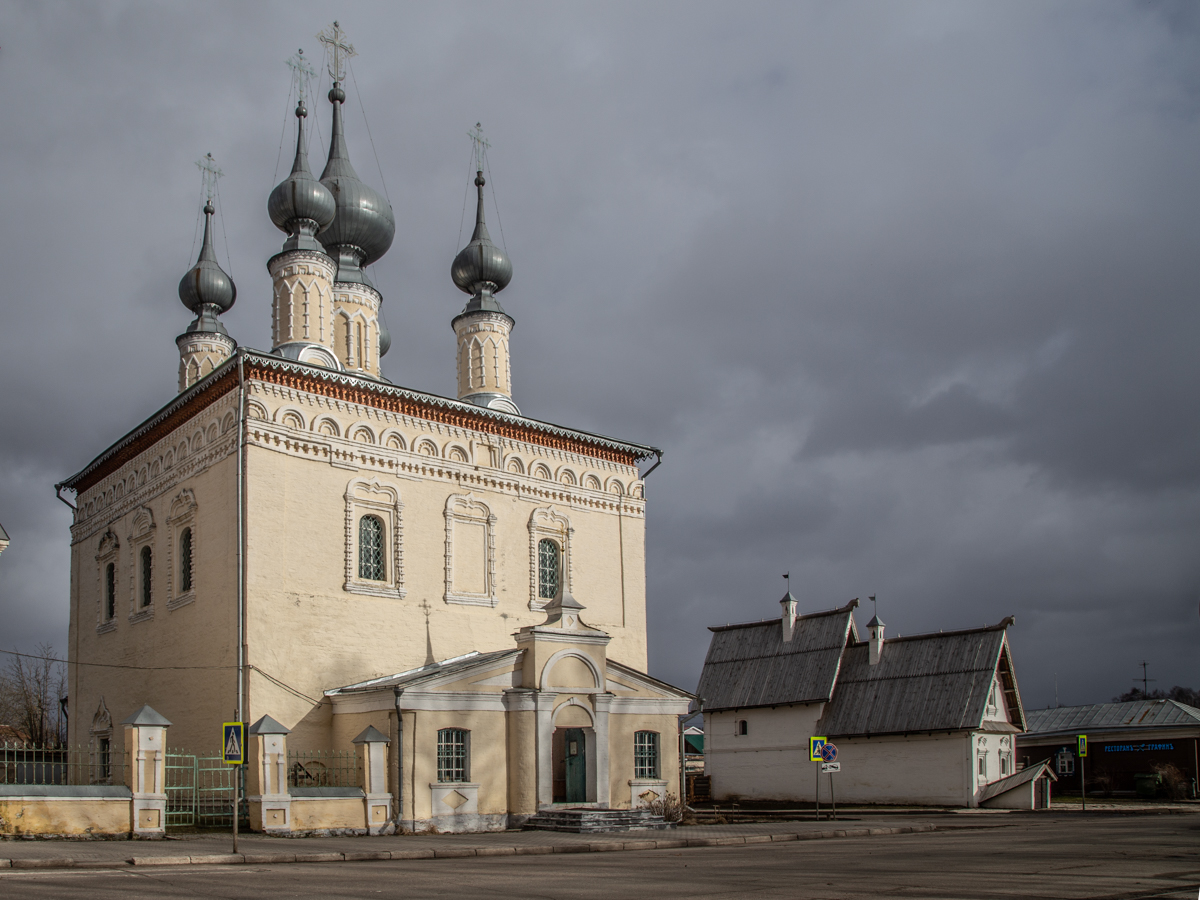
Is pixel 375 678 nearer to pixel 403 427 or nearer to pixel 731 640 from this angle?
pixel 403 427

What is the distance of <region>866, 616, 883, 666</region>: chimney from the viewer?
29188 millimetres

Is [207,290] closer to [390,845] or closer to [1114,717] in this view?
[390,845]

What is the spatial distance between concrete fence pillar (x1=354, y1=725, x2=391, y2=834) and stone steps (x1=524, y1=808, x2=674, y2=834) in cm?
265

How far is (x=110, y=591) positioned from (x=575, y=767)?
10992 millimetres

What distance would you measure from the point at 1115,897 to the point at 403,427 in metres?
16.1

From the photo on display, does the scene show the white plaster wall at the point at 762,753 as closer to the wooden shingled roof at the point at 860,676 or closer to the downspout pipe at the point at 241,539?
the wooden shingled roof at the point at 860,676

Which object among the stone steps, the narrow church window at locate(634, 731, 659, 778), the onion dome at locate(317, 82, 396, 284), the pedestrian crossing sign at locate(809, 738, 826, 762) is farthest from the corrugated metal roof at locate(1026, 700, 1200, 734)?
the onion dome at locate(317, 82, 396, 284)

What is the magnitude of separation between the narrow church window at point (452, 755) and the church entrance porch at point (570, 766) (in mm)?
2703

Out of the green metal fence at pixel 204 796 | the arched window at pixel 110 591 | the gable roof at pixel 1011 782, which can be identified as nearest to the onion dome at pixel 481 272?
the arched window at pixel 110 591

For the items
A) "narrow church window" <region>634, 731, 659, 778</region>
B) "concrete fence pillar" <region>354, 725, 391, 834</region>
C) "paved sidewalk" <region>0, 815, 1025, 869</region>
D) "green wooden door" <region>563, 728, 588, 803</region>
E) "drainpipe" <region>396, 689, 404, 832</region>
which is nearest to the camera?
"paved sidewalk" <region>0, 815, 1025, 869</region>

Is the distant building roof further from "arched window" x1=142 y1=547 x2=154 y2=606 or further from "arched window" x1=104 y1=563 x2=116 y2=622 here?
"arched window" x1=104 y1=563 x2=116 y2=622

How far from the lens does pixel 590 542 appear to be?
24891 mm

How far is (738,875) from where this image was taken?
10977 millimetres

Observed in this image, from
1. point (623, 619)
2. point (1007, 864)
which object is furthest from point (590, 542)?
point (1007, 864)
